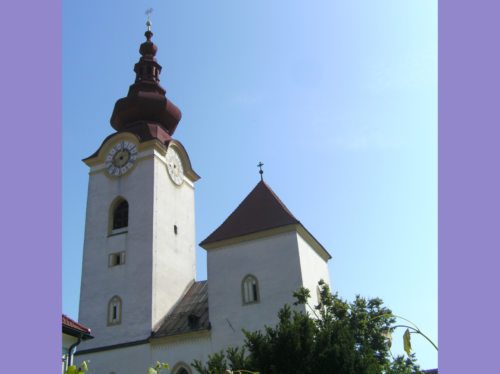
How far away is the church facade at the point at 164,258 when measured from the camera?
22.0m

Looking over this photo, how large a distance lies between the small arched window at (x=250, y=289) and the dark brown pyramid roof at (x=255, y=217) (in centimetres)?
202

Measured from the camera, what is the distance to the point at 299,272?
2161cm

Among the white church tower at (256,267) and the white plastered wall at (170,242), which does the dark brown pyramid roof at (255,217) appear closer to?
the white church tower at (256,267)

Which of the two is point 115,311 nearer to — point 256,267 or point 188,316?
point 188,316

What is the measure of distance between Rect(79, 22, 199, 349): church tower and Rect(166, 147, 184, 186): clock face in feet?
0.18

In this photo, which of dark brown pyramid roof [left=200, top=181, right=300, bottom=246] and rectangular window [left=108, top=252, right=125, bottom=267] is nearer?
dark brown pyramid roof [left=200, top=181, right=300, bottom=246]

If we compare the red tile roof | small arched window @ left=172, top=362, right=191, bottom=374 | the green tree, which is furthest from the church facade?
the red tile roof

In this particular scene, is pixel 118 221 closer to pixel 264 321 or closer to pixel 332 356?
pixel 264 321

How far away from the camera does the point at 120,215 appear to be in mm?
27344

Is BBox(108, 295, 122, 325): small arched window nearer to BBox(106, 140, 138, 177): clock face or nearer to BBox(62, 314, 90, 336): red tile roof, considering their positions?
BBox(106, 140, 138, 177): clock face

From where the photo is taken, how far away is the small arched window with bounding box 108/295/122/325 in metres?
24.2

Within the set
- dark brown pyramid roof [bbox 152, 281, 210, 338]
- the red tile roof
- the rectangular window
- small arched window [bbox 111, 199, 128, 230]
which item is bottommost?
the red tile roof

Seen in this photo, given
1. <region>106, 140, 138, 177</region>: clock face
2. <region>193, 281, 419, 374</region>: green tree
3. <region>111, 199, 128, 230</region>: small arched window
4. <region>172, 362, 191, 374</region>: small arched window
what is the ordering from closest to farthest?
<region>193, 281, 419, 374</region>: green tree → <region>172, 362, 191, 374</region>: small arched window → <region>111, 199, 128, 230</region>: small arched window → <region>106, 140, 138, 177</region>: clock face

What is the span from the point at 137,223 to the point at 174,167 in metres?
4.57
